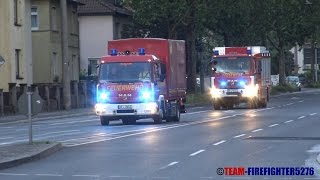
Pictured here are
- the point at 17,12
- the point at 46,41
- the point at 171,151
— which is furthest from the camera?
the point at 46,41

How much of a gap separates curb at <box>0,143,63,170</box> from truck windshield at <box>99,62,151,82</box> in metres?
10.3

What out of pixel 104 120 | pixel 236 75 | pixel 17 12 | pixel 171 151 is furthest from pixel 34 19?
pixel 171 151

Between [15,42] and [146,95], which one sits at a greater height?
[15,42]

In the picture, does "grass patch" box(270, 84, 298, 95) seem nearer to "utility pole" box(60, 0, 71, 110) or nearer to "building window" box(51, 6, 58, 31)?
"building window" box(51, 6, 58, 31)

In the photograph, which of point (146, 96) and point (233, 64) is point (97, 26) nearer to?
point (233, 64)

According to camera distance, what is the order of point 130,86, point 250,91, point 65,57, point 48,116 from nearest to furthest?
point 130,86 → point 48,116 → point 65,57 → point 250,91

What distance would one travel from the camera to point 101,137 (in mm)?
23922

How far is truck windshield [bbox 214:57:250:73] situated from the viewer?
4469 centimetres

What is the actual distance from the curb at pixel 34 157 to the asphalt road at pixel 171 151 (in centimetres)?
19

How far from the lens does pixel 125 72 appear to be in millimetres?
30125

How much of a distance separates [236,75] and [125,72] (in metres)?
15.9

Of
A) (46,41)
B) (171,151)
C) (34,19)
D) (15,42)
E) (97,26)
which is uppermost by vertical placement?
(97,26)

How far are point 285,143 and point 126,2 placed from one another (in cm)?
3742

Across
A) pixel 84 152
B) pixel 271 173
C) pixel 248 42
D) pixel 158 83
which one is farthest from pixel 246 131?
pixel 248 42
